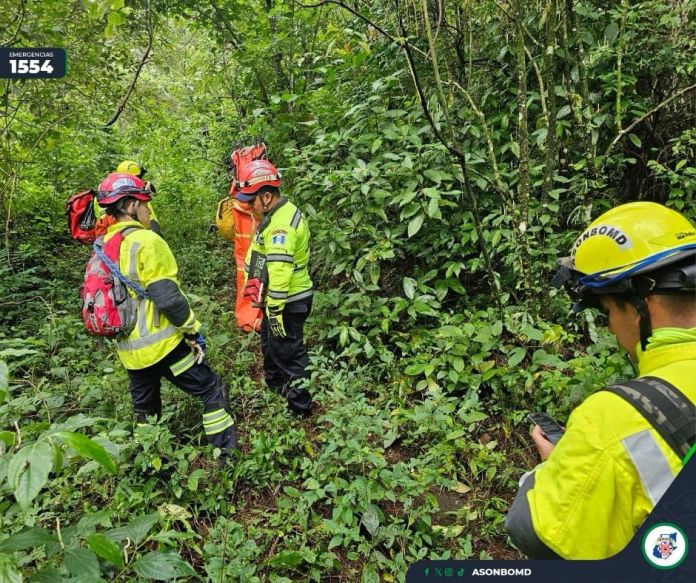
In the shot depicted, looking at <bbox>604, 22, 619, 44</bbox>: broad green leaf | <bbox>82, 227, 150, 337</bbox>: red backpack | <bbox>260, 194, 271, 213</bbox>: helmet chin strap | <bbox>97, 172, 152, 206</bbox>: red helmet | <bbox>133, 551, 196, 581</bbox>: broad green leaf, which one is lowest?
<bbox>133, 551, 196, 581</bbox>: broad green leaf

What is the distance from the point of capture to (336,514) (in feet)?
8.55

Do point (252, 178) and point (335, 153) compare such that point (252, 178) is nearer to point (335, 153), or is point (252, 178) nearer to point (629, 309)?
point (335, 153)

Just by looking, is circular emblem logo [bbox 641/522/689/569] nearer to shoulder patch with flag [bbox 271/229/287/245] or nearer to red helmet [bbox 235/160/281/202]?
shoulder patch with flag [bbox 271/229/287/245]

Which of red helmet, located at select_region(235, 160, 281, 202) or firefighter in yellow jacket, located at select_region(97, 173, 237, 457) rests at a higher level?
red helmet, located at select_region(235, 160, 281, 202)

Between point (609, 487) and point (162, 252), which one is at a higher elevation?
point (162, 252)

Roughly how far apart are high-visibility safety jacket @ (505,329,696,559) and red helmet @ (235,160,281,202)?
3.15 metres

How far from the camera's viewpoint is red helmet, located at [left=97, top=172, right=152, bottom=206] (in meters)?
3.24

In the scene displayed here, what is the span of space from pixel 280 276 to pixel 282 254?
18 centimetres

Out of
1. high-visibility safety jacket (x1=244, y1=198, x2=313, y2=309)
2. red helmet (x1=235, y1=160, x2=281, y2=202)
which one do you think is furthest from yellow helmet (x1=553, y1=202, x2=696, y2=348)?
red helmet (x1=235, y1=160, x2=281, y2=202)

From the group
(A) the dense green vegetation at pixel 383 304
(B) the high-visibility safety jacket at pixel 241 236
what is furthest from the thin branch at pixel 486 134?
(B) the high-visibility safety jacket at pixel 241 236

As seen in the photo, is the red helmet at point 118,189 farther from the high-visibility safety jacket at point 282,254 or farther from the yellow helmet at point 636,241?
the yellow helmet at point 636,241

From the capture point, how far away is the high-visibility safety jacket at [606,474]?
3.68 feet

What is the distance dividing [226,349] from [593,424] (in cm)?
424

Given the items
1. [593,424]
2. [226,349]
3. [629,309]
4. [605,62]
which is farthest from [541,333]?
[226,349]
